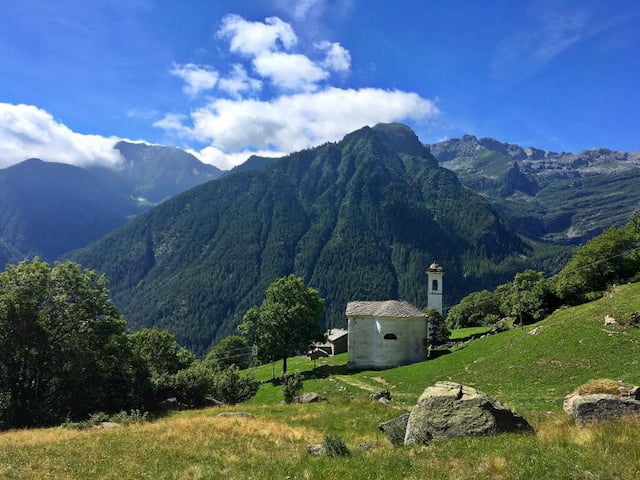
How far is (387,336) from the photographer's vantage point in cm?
5322

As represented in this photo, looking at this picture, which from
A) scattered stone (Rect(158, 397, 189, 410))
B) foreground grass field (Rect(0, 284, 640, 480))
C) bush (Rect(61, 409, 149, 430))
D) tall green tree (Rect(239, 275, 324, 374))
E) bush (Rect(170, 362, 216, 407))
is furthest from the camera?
tall green tree (Rect(239, 275, 324, 374))

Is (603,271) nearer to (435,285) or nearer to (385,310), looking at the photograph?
(385,310)

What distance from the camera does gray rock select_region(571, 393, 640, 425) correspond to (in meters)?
12.7

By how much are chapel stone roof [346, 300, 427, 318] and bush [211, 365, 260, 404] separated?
764 inches

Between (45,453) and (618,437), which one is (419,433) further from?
(45,453)

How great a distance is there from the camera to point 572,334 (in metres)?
34.8

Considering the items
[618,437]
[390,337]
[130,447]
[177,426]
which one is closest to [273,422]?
[177,426]

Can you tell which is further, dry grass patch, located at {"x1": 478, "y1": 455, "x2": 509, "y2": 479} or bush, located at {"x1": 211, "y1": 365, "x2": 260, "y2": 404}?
bush, located at {"x1": 211, "y1": 365, "x2": 260, "y2": 404}

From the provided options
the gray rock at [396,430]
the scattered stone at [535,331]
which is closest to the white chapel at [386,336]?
the scattered stone at [535,331]

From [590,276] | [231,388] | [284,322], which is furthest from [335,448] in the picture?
[590,276]

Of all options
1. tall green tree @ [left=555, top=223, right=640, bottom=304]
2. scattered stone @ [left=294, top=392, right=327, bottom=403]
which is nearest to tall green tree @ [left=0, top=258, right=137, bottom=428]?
scattered stone @ [left=294, top=392, right=327, bottom=403]

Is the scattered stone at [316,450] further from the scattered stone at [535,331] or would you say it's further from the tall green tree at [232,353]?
the tall green tree at [232,353]

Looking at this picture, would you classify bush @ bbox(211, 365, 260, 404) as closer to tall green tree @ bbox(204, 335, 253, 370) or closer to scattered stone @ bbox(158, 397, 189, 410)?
scattered stone @ bbox(158, 397, 189, 410)

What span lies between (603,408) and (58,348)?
3297cm
